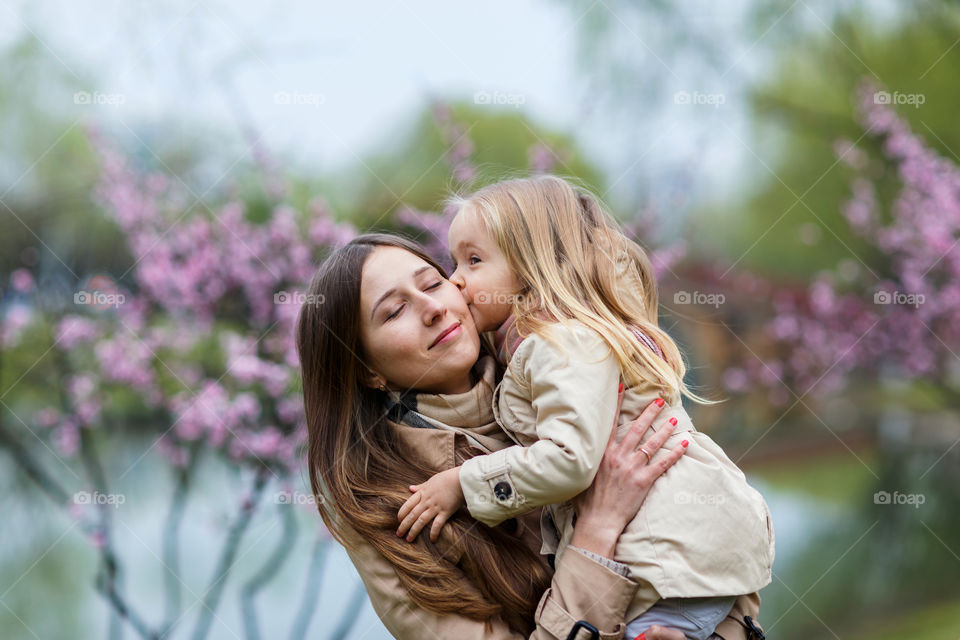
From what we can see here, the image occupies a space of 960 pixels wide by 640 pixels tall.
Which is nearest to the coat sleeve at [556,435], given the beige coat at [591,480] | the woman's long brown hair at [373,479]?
the beige coat at [591,480]

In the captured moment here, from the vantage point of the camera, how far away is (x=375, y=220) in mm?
2629

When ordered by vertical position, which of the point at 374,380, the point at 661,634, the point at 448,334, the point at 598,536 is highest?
the point at 448,334

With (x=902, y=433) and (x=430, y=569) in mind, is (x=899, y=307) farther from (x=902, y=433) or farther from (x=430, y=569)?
(x=430, y=569)

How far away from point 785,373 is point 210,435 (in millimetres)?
2016

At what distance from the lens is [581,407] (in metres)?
1.20

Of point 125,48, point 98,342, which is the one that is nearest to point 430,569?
point 98,342

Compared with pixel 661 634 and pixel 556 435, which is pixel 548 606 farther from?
pixel 556 435

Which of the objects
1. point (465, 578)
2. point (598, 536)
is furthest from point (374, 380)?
point (598, 536)

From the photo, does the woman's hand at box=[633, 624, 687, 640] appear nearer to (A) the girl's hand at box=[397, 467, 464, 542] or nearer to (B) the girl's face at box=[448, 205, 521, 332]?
(A) the girl's hand at box=[397, 467, 464, 542]

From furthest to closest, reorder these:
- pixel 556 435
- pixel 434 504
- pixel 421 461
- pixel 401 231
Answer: pixel 401 231
pixel 421 461
pixel 434 504
pixel 556 435

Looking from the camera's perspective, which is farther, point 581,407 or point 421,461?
point 421,461

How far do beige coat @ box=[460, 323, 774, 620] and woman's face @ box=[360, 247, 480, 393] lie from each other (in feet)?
0.39

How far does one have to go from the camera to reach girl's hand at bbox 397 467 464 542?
1.30 m

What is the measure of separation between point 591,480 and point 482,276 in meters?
0.40
